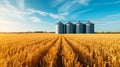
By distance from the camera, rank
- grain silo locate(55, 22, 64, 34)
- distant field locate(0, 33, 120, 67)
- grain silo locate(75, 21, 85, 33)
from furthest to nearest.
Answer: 1. grain silo locate(55, 22, 64, 34)
2. grain silo locate(75, 21, 85, 33)
3. distant field locate(0, 33, 120, 67)

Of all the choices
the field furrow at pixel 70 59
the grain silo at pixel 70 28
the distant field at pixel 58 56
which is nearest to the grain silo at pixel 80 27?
the grain silo at pixel 70 28

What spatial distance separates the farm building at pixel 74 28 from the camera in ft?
323

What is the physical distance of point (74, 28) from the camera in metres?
101

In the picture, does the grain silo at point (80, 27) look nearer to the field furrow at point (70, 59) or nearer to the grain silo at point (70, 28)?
the grain silo at point (70, 28)

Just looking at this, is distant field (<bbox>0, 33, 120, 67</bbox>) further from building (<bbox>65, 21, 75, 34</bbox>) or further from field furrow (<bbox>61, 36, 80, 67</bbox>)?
building (<bbox>65, 21, 75, 34</bbox>)

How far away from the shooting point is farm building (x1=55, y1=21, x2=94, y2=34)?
323 ft

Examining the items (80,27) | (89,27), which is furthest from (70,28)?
(89,27)

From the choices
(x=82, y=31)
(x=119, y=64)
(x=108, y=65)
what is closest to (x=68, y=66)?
(x=108, y=65)

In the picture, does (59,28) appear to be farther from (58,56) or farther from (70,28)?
(58,56)

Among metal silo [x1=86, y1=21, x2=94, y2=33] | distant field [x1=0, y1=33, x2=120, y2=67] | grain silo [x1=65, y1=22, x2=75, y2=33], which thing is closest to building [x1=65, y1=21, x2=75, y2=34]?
grain silo [x1=65, y1=22, x2=75, y2=33]

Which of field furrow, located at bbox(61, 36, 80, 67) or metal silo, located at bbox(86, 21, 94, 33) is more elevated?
A: metal silo, located at bbox(86, 21, 94, 33)

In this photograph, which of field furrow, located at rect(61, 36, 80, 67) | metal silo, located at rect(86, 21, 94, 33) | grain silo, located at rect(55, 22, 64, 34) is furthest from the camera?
grain silo, located at rect(55, 22, 64, 34)

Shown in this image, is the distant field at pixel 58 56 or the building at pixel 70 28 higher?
the building at pixel 70 28

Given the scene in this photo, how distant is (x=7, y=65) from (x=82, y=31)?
95.9 m
